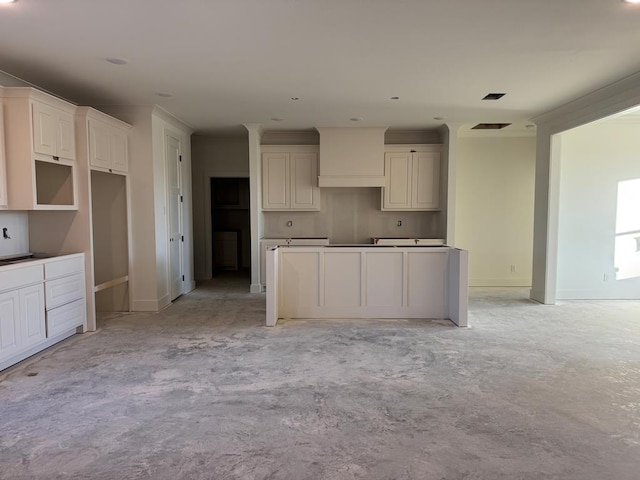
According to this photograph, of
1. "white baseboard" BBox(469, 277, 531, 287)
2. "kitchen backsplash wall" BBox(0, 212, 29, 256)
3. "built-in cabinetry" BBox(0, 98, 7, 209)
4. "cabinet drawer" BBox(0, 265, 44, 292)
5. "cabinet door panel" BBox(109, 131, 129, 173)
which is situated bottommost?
"white baseboard" BBox(469, 277, 531, 287)

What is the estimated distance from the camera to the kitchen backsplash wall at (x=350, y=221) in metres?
7.57

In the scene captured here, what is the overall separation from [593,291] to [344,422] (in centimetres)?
546

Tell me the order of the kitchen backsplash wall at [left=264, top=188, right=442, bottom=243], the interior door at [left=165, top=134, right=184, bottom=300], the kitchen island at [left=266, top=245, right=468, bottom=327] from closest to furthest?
the kitchen island at [left=266, top=245, right=468, bottom=327], the interior door at [left=165, top=134, right=184, bottom=300], the kitchen backsplash wall at [left=264, top=188, right=442, bottom=243]

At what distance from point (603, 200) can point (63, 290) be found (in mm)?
7229

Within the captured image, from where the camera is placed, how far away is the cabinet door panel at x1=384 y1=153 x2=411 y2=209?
7086 mm

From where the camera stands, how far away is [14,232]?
4223 mm

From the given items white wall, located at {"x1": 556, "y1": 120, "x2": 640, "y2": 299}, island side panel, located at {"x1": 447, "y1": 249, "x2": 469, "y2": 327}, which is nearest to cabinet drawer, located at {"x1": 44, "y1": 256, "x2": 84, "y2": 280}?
island side panel, located at {"x1": 447, "y1": 249, "x2": 469, "y2": 327}

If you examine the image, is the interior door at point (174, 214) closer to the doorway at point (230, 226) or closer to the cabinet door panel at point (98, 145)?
the cabinet door panel at point (98, 145)

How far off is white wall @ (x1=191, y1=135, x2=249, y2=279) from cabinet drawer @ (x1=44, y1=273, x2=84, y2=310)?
363cm

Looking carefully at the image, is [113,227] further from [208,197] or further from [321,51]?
[321,51]

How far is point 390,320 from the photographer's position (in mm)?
5016

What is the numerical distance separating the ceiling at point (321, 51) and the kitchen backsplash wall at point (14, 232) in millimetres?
1340

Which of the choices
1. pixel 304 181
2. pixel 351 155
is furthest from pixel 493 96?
pixel 304 181

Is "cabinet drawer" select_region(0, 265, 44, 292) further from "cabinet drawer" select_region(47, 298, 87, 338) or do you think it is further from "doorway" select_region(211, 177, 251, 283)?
"doorway" select_region(211, 177, 251, 283)
